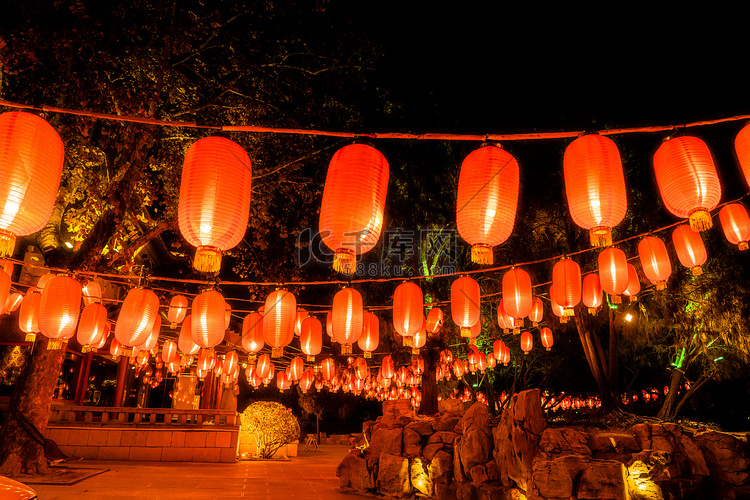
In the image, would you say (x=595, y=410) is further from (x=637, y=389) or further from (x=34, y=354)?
(x=637, y=389)

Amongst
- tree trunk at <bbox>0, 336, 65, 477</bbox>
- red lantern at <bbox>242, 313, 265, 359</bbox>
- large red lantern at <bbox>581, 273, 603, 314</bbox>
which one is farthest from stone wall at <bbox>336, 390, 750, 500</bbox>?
tree trunk at <bbox>0, 336, 65, 477</bbox>

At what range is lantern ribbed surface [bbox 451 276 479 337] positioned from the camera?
8023 mm

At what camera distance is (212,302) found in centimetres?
738

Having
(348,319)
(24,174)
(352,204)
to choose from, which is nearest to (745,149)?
(352,204)

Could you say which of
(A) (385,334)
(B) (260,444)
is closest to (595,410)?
(A) (385,334)

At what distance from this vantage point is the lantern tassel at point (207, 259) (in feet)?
12.9

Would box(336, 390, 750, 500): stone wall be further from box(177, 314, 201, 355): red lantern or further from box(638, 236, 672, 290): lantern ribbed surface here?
box(177, 314, 201, 355): red lantern

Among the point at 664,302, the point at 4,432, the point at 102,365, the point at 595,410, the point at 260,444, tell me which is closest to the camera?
the point at 4,432

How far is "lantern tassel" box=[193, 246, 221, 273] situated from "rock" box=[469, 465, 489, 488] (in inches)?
255

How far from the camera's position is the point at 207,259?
13.1 feet

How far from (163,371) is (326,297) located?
28.1ft

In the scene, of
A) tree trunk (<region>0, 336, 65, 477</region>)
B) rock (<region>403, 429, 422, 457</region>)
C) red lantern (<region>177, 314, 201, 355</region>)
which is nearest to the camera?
tree trunk (<region>0, 336, 65, 477</region>)

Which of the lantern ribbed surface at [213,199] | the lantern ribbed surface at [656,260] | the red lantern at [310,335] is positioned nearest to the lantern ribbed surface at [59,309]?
the lantern ribbed surface at [213,199]

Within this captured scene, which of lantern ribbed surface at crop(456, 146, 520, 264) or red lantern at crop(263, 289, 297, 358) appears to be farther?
red lantern at crop(263, 289, 297, 358)
